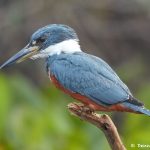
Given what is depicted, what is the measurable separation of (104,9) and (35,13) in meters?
1.01

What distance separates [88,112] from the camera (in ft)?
22.6

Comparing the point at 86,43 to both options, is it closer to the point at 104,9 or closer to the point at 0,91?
the point at 104,9

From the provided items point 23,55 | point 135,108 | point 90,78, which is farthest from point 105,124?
point 23,55

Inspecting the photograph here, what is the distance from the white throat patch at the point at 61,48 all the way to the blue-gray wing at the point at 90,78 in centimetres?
7

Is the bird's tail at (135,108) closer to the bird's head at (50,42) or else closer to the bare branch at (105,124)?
the bare branch at (105,124)

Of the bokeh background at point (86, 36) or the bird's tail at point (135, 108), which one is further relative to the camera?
the bokeh background at point (86, 36)

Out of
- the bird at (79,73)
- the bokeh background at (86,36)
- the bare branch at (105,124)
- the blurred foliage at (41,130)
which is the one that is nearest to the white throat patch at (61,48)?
the bird at (79,73)

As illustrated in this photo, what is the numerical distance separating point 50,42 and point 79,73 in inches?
16.0

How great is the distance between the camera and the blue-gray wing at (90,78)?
679 cm

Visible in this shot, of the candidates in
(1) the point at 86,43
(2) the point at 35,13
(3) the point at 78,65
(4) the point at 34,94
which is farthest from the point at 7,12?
(3) the point at 78,65

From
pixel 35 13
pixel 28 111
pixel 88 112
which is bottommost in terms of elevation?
pixel 88 112

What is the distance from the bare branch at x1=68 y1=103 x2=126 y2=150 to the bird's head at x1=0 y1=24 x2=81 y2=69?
0.56 m

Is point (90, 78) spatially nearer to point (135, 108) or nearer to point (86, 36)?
point (135, 108)

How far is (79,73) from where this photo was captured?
7043mm
